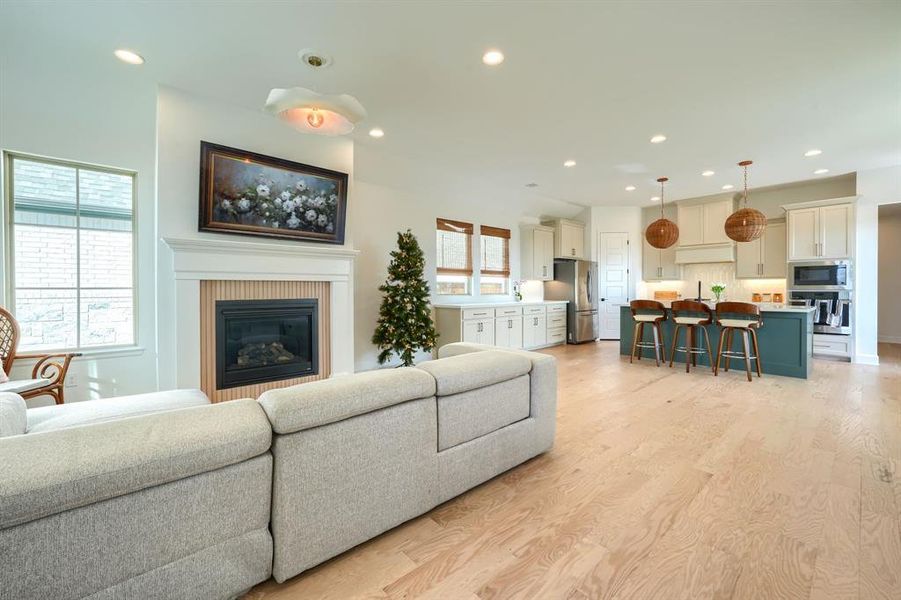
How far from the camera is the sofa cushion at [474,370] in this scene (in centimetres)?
186

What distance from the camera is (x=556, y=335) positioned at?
292 inches

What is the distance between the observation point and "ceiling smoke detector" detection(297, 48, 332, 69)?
2718 millimetres

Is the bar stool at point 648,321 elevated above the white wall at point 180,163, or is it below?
below

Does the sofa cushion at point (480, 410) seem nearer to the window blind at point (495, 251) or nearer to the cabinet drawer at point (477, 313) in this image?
the cabinet drawer at point (477, 313)

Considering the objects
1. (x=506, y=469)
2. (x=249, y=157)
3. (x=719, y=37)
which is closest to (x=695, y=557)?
(x=506, y=469)

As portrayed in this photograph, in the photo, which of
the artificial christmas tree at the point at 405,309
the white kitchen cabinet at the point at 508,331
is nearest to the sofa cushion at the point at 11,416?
the artificial christmas tree at the point at 405,309

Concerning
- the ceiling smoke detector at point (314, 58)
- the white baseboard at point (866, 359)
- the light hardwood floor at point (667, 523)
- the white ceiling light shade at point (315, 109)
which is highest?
the ceiling smoke detector at point (314, 58)

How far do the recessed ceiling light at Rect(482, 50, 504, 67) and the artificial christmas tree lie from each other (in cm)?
255

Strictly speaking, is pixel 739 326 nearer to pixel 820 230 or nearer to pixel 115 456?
pixel 820 230

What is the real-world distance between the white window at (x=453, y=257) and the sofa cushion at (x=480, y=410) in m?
3.93

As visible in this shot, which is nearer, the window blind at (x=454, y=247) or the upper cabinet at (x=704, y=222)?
the window blind at (x=454, y=247)

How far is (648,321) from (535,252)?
2.54 m

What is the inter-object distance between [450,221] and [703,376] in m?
4.13

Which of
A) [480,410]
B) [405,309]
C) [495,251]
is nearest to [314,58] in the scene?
[480,410]
